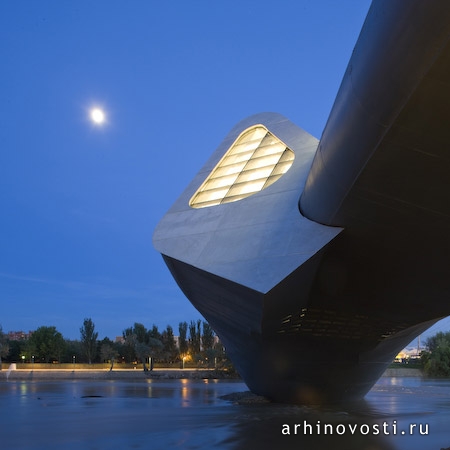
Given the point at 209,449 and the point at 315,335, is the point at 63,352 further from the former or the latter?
the point at 209,449

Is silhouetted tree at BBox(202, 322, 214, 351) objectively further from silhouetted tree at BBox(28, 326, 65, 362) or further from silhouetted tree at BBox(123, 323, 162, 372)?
silhouetted tree at BBox(28, 326, 65, 362)

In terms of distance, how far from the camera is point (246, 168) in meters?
19.9

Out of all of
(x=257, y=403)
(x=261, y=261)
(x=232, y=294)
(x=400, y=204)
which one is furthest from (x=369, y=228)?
(x=257, y=403)

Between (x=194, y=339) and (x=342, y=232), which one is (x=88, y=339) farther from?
(x=342, y=232)

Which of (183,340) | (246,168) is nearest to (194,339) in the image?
(183,340)

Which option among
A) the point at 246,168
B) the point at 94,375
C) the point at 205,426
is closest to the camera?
the point at 205,426

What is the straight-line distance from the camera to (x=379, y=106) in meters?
6.48

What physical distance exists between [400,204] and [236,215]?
758cm

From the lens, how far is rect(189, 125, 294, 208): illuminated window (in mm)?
18562

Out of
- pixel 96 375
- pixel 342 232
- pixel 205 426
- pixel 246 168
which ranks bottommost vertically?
pixel 96 375

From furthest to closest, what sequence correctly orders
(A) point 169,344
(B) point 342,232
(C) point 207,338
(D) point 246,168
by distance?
(A) point 169,344, (C) point 207,338, (D) point 246,168, (B) point 342,232

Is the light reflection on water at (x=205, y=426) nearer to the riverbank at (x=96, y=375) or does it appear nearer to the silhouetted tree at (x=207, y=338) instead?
the riverbank at (x=96, y=375)

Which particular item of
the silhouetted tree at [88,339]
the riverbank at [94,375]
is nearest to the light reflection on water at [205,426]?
the riverbank at [94,375]

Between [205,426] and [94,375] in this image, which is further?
[94,375]
